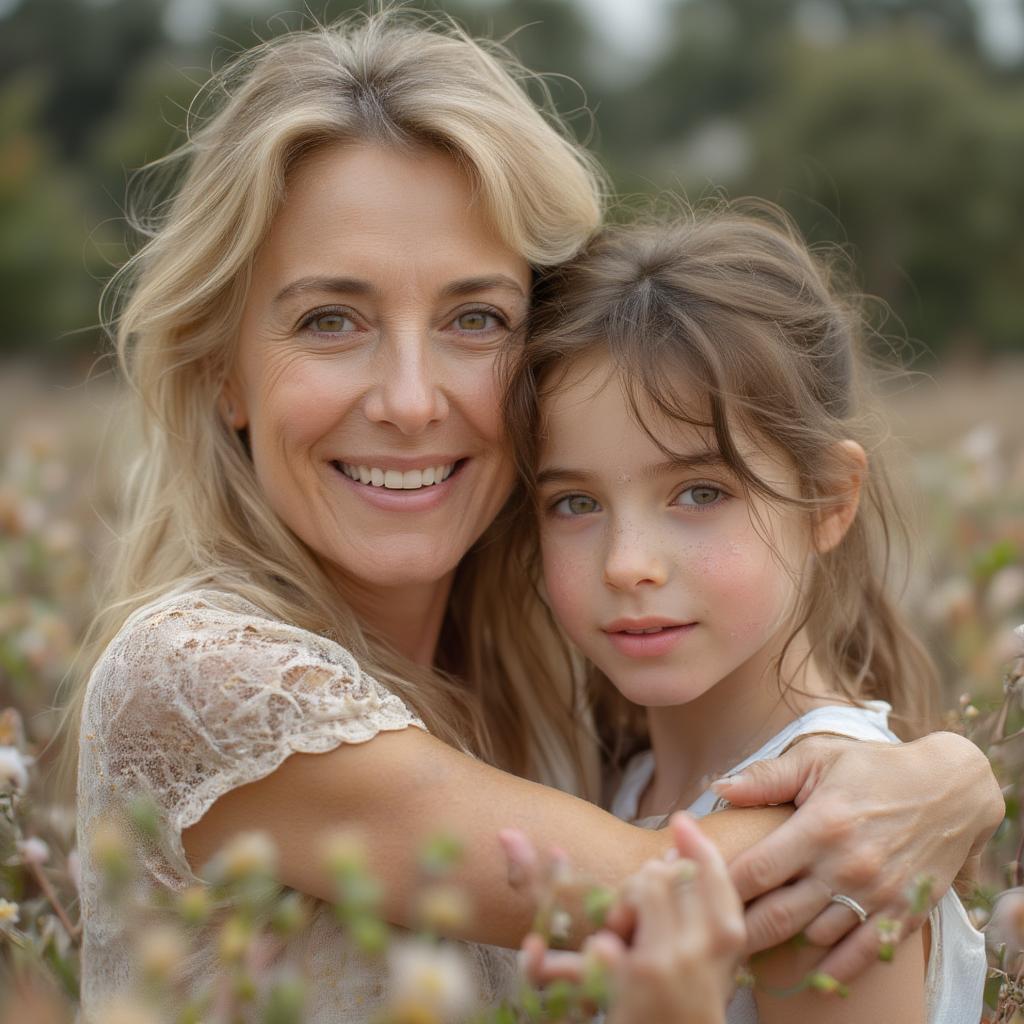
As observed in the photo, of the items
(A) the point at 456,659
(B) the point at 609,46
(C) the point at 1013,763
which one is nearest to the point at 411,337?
(A) the point at 456,659

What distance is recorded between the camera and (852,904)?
198 centimetres

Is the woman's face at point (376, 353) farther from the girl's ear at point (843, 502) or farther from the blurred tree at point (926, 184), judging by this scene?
the blurred tree at point (926, 184)

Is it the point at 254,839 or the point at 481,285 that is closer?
the point at 254,839

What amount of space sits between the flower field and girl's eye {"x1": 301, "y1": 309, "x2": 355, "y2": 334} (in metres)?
0.99

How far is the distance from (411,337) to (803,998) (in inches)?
53.6

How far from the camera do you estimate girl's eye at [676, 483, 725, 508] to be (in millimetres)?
2436

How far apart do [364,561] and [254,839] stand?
137cm

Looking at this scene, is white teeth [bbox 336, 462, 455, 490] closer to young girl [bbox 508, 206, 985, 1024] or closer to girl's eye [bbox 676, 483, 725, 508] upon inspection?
young girl [bbox 508, 206, 985, 1024]

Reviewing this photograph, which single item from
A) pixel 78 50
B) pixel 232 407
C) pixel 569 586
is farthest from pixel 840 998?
pixel 78 50

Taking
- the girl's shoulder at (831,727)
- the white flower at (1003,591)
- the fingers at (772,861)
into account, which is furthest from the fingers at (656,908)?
the white flower at (1003,591)

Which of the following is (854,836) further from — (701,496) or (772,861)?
(701,496)

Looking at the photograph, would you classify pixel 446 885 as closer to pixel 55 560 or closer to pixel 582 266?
pixel 582 266

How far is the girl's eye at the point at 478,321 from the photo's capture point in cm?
268

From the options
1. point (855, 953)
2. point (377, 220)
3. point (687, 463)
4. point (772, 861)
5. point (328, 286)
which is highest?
point (377, 220)
